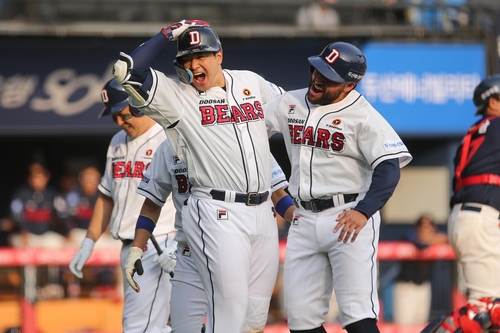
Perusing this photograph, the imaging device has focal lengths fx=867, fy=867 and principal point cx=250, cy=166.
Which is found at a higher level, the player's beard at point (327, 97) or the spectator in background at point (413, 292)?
the player's beard at point (327, 97)

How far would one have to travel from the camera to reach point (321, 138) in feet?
17.4

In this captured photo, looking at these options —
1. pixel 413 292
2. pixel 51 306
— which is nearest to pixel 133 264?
pixel 51 306

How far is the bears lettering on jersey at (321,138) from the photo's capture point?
5281mm

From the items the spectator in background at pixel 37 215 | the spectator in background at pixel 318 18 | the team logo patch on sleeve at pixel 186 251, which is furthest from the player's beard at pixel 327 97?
the spectator in background at pixel 318 18

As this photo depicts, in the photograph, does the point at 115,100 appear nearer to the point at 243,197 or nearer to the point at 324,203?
the point at 243,197

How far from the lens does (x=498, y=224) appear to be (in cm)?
724

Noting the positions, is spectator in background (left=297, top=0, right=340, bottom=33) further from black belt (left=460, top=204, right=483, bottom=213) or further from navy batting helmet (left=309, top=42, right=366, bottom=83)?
Result: navy batting helmet (left=309, top=42, right=366, bottom=83)

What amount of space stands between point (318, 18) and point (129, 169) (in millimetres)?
6164

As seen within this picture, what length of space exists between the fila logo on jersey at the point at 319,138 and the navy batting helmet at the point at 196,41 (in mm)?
758

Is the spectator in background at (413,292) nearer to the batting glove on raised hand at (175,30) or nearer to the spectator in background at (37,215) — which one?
the spectator in background at (37,215)

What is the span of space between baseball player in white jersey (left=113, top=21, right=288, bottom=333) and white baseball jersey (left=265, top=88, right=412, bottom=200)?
256mm

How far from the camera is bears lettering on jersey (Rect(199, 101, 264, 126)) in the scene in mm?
5141

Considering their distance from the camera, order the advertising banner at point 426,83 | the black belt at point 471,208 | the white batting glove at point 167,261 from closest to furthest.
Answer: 1. the white batting glove at point 167,261
2. the black belt at point 471,208
3. the advertising banner at point 426,83

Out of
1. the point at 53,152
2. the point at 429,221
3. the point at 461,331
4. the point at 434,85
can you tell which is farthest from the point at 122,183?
the point at 53,152
